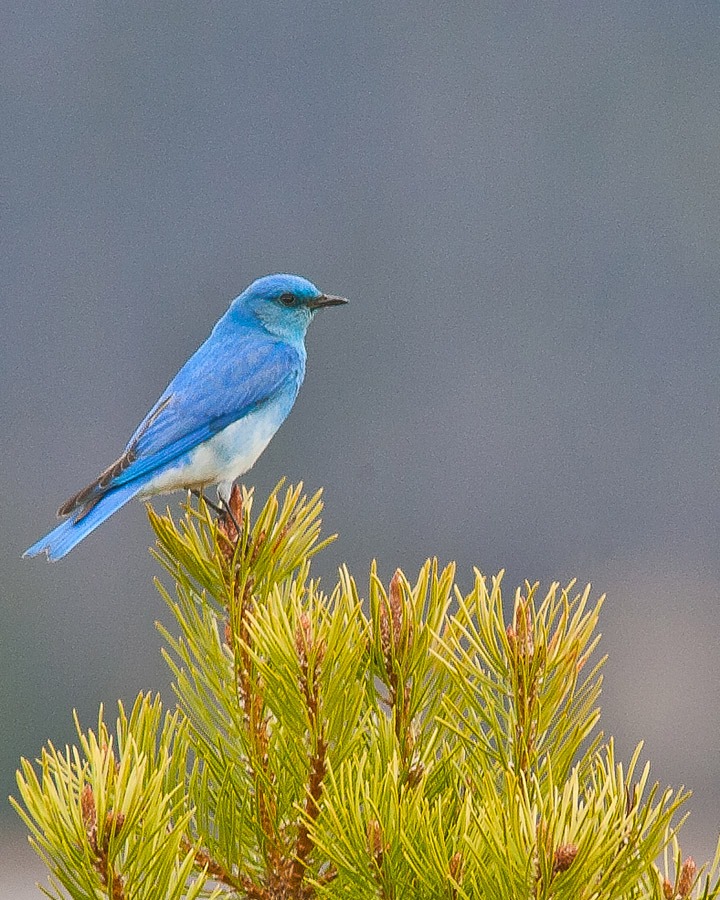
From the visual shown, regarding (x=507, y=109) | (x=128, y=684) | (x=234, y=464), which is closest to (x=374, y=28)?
(x=507, y=109)

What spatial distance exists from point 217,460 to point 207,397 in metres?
0.15

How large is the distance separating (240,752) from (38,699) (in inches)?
714

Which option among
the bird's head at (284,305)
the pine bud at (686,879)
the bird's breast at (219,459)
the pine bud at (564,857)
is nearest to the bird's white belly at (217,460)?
the bird's breast at (219,459)

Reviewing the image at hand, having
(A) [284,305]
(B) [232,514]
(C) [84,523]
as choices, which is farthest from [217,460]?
(B) [232,514]

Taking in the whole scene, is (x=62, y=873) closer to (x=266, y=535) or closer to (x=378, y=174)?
(x=266, y=535)

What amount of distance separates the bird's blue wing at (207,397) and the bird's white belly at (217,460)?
0.7 inches

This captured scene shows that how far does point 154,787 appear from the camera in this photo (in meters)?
1.22

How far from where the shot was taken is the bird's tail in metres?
2.18

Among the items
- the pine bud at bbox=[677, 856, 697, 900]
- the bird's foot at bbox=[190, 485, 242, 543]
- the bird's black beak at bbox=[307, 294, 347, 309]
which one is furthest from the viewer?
the bird's black beak at bbox=[307, 294, 347, 309]

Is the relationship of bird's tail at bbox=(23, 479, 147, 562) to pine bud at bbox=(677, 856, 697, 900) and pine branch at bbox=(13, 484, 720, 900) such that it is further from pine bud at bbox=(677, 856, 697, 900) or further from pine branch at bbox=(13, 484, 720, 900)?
pine bud at bbox=(677, 856, 697, 900)

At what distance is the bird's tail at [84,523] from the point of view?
218 cm

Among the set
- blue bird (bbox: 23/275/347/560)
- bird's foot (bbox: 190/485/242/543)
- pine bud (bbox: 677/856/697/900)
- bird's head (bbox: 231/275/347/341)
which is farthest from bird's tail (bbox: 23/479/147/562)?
pine bud (bbox: 677/856/697/900)

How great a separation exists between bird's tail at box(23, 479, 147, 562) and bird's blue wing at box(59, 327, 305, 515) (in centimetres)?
1

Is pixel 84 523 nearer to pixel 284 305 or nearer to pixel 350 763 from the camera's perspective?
pixel 284 305
